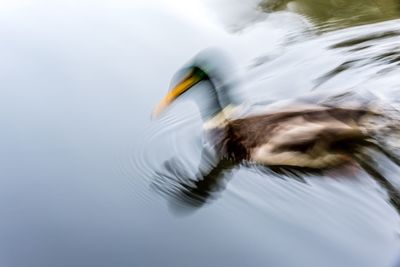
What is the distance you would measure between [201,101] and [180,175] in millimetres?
497

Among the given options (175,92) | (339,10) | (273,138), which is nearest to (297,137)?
(273,138)

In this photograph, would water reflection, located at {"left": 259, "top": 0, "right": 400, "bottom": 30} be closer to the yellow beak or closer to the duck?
the duck

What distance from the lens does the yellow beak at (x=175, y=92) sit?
121 inches

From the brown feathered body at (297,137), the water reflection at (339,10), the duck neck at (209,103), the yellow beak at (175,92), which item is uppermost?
the yellow beak at (175,92)

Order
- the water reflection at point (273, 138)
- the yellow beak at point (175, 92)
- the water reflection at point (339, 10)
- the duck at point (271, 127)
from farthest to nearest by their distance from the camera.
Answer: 1. the water reflection at point (339, 10)
2. the yellow beak at point (175, 92)
3. the duck at point (271, 127)
4. the water reflection at point (273, 138)

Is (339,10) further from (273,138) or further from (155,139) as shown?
(155,139)

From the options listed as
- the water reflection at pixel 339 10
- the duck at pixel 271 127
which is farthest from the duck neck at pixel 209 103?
the water reflection at pixel 339 10

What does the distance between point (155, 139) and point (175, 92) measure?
234mm

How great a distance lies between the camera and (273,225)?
2.60 meters

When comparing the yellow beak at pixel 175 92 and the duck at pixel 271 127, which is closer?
the duck at pixel 271 127

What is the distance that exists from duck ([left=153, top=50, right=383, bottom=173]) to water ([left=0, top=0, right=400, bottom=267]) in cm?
9

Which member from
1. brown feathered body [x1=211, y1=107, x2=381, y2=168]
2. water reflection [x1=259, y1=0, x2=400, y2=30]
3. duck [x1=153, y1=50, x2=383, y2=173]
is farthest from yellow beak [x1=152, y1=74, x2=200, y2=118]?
water reflection [x1=259, y1=0, x2=400, y2=30]

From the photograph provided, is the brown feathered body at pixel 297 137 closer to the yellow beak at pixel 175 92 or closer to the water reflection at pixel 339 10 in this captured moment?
the yellow beak at pixel 175 92

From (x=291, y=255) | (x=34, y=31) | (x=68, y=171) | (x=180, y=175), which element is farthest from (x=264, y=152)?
(x=34, y=31)
